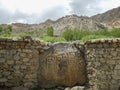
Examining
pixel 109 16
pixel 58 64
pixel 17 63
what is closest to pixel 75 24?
pixel 58 64

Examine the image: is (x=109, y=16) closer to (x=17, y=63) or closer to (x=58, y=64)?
(x=58, y=64)

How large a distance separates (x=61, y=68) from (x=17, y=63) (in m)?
1.55

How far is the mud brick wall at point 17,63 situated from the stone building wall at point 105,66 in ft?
6.62

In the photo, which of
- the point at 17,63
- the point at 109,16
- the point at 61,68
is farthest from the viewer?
the point at 109,16

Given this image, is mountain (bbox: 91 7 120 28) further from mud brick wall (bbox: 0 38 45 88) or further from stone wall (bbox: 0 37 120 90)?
mud brick wall (bbox: 0 38 45 88)

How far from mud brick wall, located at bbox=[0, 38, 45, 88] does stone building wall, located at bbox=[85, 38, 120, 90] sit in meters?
2.02

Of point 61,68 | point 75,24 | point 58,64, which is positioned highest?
point 75,24

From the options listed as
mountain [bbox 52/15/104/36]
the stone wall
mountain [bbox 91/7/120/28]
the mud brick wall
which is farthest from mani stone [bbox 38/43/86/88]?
mountain [bbox 91/7/120/28]

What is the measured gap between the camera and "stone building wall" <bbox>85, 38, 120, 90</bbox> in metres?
9.74

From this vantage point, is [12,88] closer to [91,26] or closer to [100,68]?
[100,68]

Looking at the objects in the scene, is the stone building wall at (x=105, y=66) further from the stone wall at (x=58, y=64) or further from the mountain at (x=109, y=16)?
the mountain at (x=109, y=16)

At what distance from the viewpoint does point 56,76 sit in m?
10.1

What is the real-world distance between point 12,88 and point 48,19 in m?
35.6

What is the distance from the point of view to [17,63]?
32.0ft
